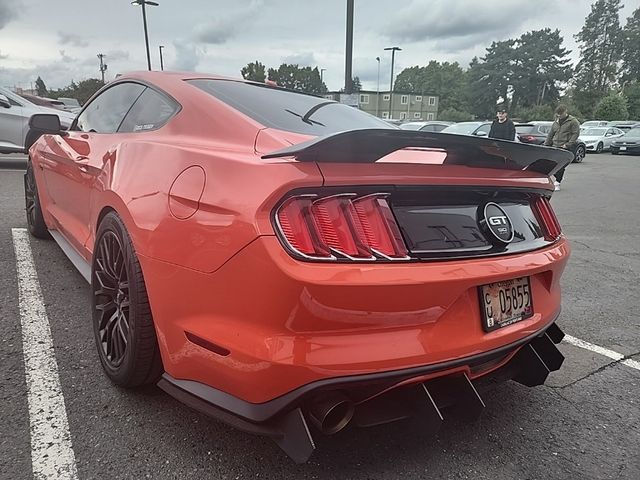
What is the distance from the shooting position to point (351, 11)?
1054 centimetres

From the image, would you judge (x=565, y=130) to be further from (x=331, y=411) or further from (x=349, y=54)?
(x=331, y=411)

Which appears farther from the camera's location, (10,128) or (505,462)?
(10,128)

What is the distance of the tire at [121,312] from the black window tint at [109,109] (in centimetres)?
85

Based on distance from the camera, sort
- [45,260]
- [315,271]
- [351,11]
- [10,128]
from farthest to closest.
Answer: [351,11]
[10,128]
[45,260]
[315,271]

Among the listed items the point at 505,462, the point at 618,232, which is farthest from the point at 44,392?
the point at 618,232

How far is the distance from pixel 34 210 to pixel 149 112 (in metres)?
2.72

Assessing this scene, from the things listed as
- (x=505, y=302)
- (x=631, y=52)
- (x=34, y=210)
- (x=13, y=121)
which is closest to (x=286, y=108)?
(x=505, y=302)

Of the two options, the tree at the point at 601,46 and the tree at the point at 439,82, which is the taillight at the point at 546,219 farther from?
the tree at the point at 439,82

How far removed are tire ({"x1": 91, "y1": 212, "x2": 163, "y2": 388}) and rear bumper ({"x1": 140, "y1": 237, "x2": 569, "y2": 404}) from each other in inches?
11.2

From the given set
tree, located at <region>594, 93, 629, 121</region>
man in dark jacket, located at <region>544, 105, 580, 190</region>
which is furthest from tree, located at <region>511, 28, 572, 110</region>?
man in dark jacket, located at <region>544, 105, 580, 190</region>

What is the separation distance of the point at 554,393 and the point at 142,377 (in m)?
1.97

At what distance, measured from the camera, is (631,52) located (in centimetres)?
7788

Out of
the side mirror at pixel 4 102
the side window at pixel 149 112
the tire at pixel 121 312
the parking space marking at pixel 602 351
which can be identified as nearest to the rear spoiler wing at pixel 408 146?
the tire at pixel 121 312

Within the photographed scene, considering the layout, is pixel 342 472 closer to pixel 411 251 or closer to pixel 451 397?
pixel 451 397
